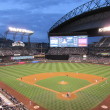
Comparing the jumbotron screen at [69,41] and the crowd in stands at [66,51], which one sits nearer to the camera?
the jumbotron screen at [69,41]

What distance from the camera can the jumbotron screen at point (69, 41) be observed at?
72.2 metres

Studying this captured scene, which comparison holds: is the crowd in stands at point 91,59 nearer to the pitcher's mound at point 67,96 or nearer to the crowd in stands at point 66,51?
the crowd in stands at point 66,51

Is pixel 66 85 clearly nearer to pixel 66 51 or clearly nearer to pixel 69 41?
pixel 69 41

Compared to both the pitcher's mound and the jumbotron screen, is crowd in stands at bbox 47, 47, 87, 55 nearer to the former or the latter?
the jumbotron screen

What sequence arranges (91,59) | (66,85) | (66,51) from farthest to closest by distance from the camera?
(66,51), (91,59), (66,85)

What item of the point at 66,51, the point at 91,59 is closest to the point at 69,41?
the point at 66,51

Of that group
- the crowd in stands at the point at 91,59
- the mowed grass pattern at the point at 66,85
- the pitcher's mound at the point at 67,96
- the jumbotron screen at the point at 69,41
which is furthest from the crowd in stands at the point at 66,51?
the pitcher's mound at the point at 67,96

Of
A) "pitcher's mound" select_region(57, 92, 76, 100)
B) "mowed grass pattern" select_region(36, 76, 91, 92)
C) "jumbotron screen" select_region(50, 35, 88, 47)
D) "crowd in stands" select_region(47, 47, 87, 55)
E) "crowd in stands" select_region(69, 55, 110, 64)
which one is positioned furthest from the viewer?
"crowd in stands" select_region(47, 47, 87, 55)

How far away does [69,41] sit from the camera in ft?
243

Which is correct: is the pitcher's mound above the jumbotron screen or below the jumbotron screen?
below

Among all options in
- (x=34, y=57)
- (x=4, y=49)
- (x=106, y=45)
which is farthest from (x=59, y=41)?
(x=4, y=49)

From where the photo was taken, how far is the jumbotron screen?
237 ft

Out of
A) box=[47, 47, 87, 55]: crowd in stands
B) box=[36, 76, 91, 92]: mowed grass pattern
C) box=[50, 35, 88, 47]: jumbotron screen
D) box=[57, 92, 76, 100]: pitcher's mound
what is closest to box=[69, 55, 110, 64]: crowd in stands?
box=[47, 47, 87, 55]: crowd in stands

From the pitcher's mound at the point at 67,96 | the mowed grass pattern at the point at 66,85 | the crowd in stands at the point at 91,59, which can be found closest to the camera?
the pitcher's mound at the point at 67,96
